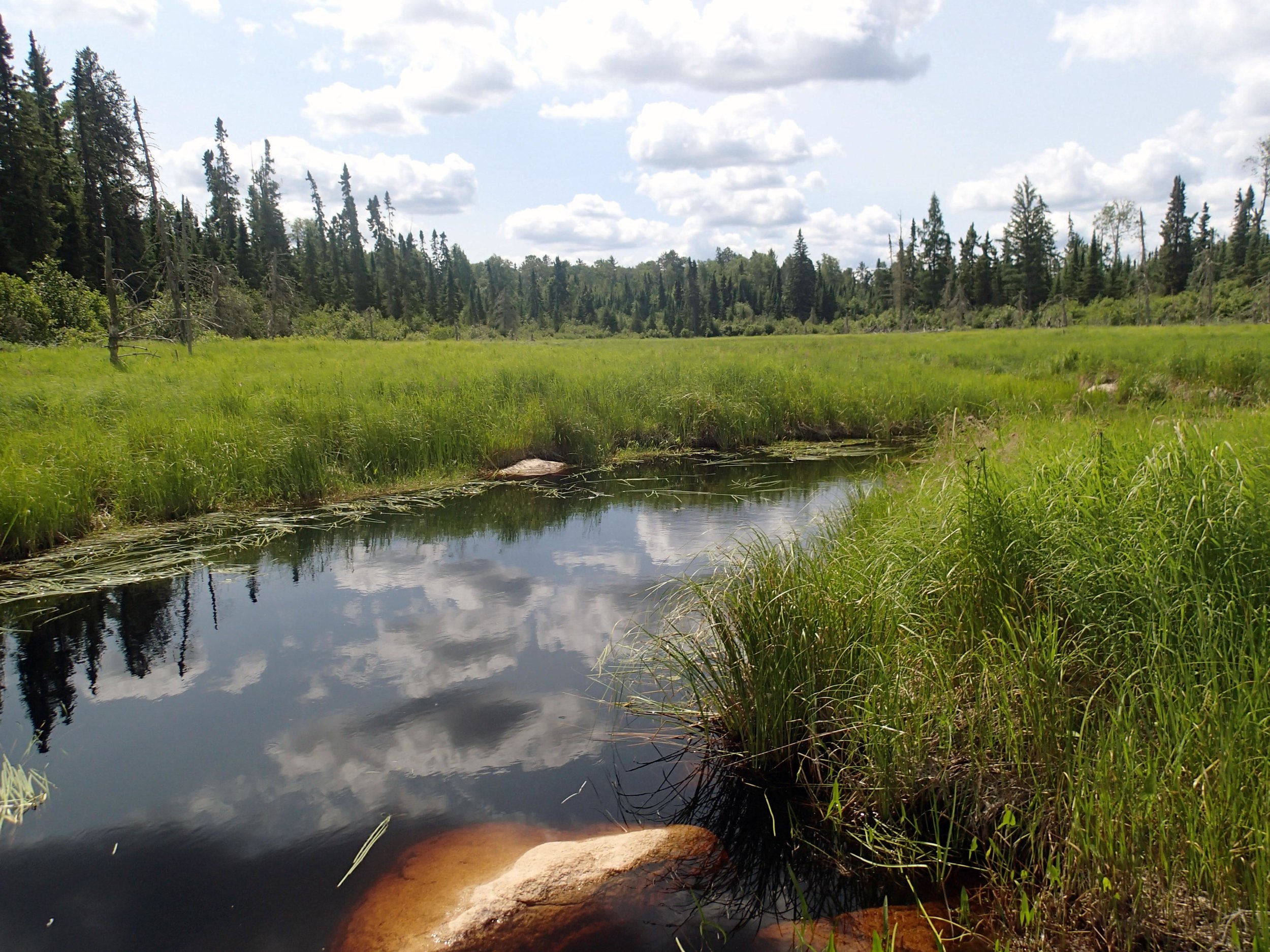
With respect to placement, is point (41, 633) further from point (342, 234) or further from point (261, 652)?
point (342, 234)

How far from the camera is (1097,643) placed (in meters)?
3.53

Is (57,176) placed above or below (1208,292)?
above

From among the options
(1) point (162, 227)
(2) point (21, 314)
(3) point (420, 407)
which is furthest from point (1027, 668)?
(2) point (21, 314)

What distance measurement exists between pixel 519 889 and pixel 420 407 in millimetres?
9897

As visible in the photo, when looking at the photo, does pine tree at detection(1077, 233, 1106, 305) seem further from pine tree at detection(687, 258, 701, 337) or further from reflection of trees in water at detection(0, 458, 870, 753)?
reflection of trees in water at detection(0, 458, 870, 753)

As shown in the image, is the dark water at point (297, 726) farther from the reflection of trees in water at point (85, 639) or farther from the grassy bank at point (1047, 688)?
the grassy bank at point (1047, 688)

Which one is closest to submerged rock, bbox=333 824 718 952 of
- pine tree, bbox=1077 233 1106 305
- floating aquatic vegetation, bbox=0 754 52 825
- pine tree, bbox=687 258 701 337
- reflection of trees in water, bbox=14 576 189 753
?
floating aquatic vegetation, bbox=0 754 52 825

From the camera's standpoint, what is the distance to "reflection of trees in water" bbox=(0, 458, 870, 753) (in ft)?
18.2

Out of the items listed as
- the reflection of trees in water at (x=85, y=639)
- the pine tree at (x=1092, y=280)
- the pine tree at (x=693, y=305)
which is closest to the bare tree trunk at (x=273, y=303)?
the reflection of trees in water at (x=85, y=639)

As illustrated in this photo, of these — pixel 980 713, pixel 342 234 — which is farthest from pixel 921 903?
pixel 342 234

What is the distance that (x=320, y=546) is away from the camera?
27.9 ft

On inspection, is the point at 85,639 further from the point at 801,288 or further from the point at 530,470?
the point at 801,288

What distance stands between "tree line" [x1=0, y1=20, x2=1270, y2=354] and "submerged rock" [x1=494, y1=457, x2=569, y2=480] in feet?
29.9

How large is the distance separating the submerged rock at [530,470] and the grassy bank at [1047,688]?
298 inches
